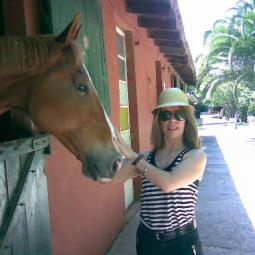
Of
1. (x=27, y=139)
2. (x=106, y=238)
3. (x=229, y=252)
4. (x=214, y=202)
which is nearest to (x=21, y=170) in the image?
(x=27, y=139)

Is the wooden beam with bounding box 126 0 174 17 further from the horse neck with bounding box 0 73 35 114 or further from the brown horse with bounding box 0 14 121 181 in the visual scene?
the horse neck with bounding box 0 73 35 114

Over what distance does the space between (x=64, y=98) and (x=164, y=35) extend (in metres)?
6.62

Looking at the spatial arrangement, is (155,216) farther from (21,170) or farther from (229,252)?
(229,252)

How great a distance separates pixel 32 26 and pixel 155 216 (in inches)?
56.7

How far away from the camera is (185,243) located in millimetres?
2553

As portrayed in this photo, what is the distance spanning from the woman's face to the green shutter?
73cm

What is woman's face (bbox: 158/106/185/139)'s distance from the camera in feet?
8.81

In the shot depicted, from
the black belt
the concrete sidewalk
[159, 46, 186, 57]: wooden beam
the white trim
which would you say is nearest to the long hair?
the black belt

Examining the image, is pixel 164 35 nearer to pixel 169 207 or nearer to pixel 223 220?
pixel 223 220

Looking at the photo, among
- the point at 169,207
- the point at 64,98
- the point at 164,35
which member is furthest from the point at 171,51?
the point at 64,98

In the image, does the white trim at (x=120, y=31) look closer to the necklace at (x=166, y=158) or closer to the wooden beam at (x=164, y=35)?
the wooden beam at (x=164, y=35)

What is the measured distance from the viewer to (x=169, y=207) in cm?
260

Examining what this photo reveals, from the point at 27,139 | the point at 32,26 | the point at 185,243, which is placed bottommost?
the point at 185,243

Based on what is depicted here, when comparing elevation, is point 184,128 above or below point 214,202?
above
